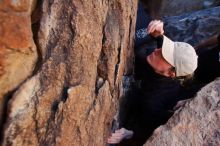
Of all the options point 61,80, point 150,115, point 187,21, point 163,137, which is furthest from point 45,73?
point 187,21

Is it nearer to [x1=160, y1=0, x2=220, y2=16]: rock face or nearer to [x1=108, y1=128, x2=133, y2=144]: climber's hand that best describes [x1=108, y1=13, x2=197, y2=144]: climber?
[x1=108, y1=128, x2=133, y2=144]: climber's hand

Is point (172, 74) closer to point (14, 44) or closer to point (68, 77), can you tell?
point (68, 77)

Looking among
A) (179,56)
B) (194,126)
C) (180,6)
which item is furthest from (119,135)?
(180,6)

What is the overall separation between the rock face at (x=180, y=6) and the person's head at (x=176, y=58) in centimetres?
267

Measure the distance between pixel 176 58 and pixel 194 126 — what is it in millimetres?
585

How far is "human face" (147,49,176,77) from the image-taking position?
326cm

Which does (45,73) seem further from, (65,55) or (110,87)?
(110,87)

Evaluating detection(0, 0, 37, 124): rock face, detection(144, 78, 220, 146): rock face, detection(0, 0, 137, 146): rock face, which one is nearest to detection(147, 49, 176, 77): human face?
detection(144, 78, 220, 146): rock face

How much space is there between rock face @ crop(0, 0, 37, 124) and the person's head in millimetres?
1447

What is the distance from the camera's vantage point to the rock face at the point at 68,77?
197 centimetres

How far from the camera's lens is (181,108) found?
3.08 meters

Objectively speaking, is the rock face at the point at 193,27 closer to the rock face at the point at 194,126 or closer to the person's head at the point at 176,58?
the person's head at the point at 176,58

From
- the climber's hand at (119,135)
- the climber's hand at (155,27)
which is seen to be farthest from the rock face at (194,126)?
the climber's hand at (155,27)

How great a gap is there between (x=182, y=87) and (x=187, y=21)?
4.48 ft
